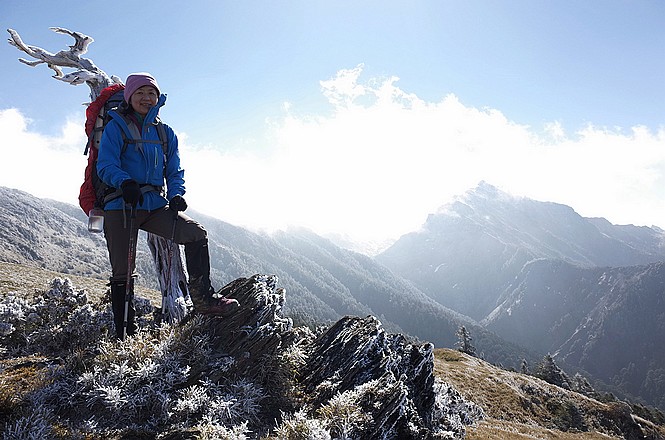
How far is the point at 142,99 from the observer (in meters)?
Answer: 7.62

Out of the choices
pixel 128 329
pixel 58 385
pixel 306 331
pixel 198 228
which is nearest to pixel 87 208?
pixel 198 228

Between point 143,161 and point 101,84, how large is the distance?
21.3ft

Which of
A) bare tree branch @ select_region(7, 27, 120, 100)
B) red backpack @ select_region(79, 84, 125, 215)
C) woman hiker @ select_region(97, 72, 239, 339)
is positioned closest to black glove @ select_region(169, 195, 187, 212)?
woman hiker @ select_region(97, 72, 239, 339)

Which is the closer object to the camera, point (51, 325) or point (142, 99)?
point (142, 99)

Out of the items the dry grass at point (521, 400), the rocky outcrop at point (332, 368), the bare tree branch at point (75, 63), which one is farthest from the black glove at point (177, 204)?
the dry grass at point (521, 400)

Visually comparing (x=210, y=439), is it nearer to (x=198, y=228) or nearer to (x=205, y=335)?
(x=205, y=335)

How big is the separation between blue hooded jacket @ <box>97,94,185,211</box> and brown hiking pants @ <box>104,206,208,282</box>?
0.75ft

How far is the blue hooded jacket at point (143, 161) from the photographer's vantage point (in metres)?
6.75

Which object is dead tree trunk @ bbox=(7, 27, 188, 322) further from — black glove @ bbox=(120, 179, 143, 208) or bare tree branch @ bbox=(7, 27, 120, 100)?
black glove @ bbox=(120, 179, 143, 208)

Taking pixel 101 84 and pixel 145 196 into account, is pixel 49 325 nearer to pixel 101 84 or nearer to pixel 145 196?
pixel 145 196

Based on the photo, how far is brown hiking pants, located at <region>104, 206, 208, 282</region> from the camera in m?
7.13

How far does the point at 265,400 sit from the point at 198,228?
12.4 ft

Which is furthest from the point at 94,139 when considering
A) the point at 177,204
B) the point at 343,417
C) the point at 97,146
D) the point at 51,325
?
the point at 343,417

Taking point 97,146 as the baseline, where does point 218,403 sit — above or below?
below
